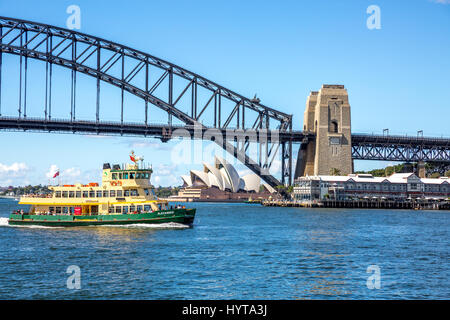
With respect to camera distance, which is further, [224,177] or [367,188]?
[224,177]

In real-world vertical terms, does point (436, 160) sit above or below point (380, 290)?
above

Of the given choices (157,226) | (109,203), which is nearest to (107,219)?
(109,203)

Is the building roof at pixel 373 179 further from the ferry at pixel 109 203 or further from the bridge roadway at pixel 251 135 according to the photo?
the ferry at pixel 109 203

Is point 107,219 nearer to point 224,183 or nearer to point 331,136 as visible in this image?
point 331,136

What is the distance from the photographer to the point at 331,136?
392 ft

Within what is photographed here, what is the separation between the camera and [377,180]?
393 ft

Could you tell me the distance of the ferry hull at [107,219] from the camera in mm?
46781

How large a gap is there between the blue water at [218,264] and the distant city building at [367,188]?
6975cm

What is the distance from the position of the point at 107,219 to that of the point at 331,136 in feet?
263

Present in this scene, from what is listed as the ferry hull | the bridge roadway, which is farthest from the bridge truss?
the ferry hull

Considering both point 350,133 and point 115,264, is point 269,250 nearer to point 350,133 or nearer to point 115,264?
point 115,264

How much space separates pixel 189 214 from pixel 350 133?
7809 centimetres

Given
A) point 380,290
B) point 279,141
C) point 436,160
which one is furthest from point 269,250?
point 436,160

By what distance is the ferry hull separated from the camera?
153 ft
